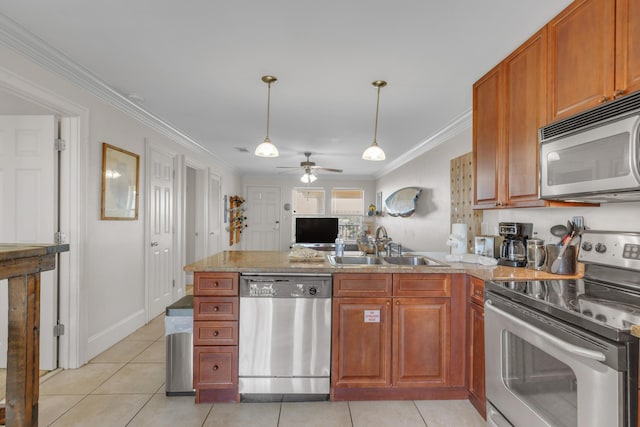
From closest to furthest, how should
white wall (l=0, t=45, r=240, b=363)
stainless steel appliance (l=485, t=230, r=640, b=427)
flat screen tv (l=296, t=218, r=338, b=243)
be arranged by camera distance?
stainless steel appliance (l=485, t=230, r=640, b=427) < white wall (l=0, t=45, r=240, b=363) < flat screen tv (l=296, t=218, r=338, b=243)

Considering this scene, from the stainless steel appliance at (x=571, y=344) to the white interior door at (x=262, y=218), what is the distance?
6.89m

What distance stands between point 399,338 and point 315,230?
610 cm

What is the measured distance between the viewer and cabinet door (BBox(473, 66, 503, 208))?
231 centimetres

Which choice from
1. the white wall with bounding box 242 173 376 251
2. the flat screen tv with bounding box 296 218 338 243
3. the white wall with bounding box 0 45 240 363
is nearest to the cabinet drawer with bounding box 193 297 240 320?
the white wall with bounding box 0 45 240 363

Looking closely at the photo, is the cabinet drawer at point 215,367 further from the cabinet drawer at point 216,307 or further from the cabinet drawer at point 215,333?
the cabinet drawer at point 216,307

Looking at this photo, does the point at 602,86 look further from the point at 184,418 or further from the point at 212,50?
the point at 184,418

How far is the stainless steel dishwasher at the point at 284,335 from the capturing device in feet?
7.13

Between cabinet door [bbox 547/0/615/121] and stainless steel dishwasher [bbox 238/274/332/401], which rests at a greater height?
cabinet door [bbox 547/0/615/121]

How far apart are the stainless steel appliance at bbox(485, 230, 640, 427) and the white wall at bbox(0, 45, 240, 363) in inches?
120

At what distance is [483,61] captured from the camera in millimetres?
2363

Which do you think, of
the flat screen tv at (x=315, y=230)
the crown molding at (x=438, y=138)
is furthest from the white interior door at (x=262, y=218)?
the crown molding at (x=438, y=138)

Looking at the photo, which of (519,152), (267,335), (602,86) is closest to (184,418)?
(267,335)

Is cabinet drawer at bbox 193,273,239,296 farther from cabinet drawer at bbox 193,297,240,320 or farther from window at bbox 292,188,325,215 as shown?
window at bbox 292,188,325,215

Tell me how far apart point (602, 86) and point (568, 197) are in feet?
1.73
